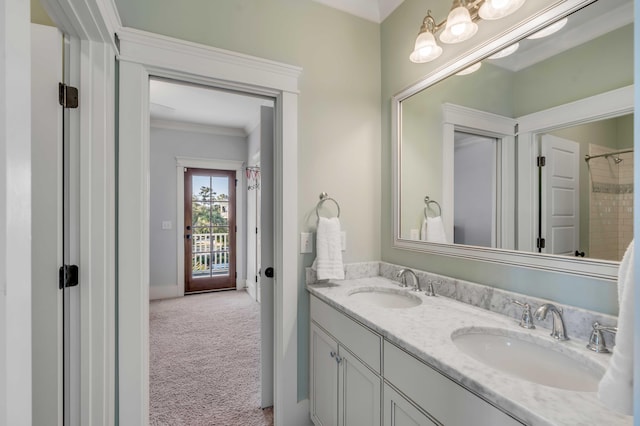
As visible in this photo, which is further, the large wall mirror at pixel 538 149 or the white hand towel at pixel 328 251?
the white hand towel at pixel 328 251

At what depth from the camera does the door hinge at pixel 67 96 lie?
1155mm

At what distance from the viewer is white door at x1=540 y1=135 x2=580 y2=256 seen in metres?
1.06

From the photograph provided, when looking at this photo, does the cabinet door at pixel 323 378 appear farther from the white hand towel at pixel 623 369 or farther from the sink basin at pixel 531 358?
the white hand towel at pixel 623 369

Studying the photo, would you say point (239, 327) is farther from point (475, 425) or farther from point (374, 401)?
point (475, 425)

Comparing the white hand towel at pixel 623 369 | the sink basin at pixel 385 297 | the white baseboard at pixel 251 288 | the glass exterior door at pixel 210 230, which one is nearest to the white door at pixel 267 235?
the sink basin at pixel 385 297

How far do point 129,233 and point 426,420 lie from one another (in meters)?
1.40

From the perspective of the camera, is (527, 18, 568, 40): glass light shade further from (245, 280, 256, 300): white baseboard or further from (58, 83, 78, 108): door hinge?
(245, 280, 256, 300): white baseboard

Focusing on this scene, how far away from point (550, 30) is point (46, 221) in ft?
6.63

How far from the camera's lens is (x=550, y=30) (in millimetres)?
1111

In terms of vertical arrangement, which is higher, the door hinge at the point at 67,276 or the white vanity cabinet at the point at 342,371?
the door hinge at the point at 67,276

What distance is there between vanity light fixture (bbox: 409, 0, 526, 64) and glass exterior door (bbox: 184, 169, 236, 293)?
3.93 metres

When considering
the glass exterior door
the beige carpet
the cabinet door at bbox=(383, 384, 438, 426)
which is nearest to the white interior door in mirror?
the cabinet door at bbox=(383, 384, 438, 426)

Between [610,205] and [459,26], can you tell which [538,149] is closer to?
[610,205]

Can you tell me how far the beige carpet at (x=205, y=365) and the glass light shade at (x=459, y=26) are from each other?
234 centimetres
